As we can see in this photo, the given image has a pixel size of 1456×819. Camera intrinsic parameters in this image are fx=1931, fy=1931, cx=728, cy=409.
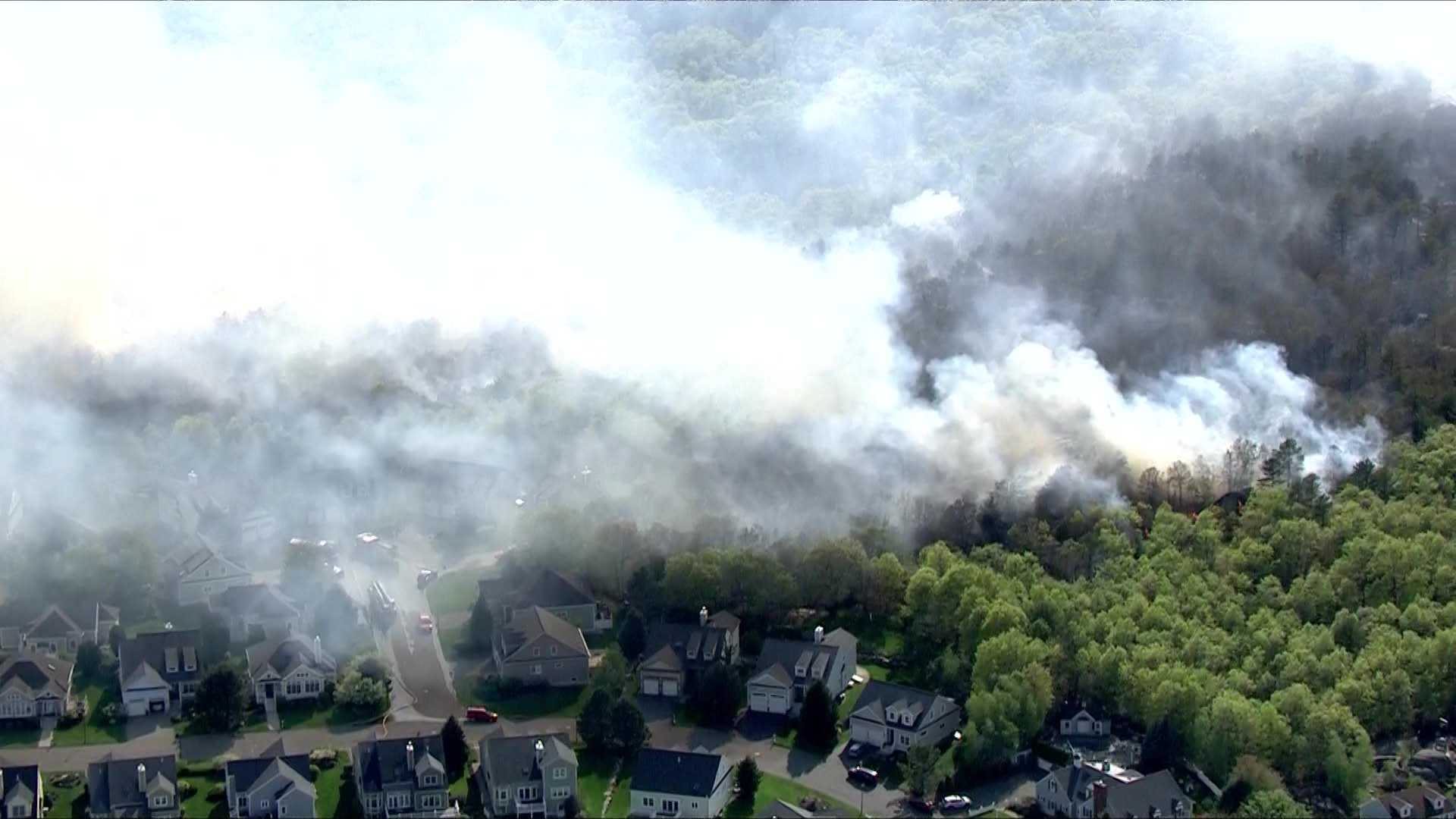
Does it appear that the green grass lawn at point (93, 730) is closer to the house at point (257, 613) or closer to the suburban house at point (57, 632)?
the suburban house at point (57, 632)

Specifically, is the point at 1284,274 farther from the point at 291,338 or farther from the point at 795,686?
the point at 291,338

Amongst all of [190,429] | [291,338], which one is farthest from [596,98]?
[190,429]

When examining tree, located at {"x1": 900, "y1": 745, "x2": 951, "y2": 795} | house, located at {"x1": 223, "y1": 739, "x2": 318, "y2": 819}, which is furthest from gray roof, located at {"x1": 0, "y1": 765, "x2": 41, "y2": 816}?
tree, located at {"x1": 900, "y1": 745, "x2": 951, "y2": 795}

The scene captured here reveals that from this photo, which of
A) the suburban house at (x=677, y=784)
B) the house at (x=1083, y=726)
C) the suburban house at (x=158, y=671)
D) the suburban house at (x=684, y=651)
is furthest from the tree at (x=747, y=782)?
the suburban house at (x=158, y=671)

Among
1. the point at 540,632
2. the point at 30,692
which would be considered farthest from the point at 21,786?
the point at 540,632

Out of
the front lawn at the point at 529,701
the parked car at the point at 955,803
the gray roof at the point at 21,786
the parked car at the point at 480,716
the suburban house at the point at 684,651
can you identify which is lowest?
the gray roof at the point at 21,786

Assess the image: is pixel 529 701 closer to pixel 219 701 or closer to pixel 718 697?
pixel 718 697
